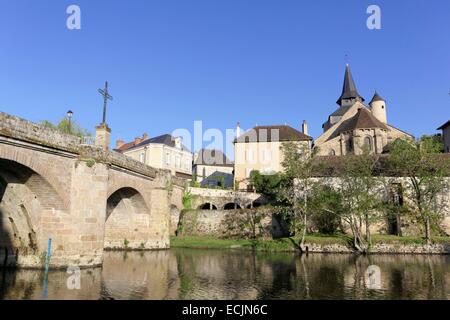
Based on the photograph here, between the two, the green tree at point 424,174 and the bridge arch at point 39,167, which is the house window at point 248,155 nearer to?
the green tree at point 424,174

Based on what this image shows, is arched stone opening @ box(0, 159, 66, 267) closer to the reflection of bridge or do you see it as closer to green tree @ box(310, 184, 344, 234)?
the reflection of bridge

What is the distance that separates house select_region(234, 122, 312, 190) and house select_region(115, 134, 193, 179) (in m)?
11.0

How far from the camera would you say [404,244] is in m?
27.2

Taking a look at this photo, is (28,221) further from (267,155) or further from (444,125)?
(444,125)

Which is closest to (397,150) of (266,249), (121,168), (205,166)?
(266,249)

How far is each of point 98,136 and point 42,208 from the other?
552 centimetres

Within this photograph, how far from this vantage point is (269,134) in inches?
2076

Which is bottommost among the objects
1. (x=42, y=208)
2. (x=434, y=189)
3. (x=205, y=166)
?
(x=42, y=208)


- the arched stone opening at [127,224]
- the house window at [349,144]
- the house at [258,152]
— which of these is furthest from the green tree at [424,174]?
the arched stone opening at [127,224]

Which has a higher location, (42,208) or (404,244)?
(42,208)

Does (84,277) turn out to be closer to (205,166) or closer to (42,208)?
(42,208)

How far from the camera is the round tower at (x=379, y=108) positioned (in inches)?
2486

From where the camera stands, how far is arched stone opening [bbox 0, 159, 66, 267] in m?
15.5

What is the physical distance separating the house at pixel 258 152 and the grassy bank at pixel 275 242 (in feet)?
63.5
